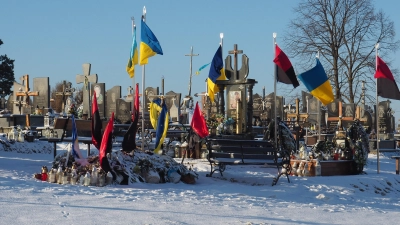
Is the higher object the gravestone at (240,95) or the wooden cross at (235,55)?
the wooden cross at (235,55)

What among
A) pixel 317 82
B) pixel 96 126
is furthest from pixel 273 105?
pixel 96 126

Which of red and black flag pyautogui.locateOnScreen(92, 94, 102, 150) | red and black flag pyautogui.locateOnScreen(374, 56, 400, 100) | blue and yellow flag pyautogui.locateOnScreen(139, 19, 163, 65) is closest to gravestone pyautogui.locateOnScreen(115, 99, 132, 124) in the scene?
red and black flag pyautogui.locateOnScreen(374, 56, 400, 100)

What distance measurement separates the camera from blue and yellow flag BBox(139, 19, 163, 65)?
582 inches

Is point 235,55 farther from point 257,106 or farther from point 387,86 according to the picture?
point 257,106

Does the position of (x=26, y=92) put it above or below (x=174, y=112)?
above

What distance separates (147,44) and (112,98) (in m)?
26.2

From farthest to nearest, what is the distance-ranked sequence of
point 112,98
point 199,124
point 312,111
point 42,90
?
point 112,98, point 312,111, point 42,90, point 199,124

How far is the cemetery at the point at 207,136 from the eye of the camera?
13.0 metres

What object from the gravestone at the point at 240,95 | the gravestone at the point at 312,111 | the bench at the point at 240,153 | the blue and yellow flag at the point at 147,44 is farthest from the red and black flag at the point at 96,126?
the gravestone at the point at 312,111

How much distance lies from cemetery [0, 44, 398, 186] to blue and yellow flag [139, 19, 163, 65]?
1100 millimetres

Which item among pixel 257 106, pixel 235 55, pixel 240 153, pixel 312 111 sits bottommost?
pixel 240 153

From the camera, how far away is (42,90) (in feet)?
118

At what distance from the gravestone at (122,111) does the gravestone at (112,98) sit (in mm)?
656

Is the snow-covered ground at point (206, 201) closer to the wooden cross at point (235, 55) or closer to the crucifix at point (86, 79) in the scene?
the wooden cross at point (235, 55)
